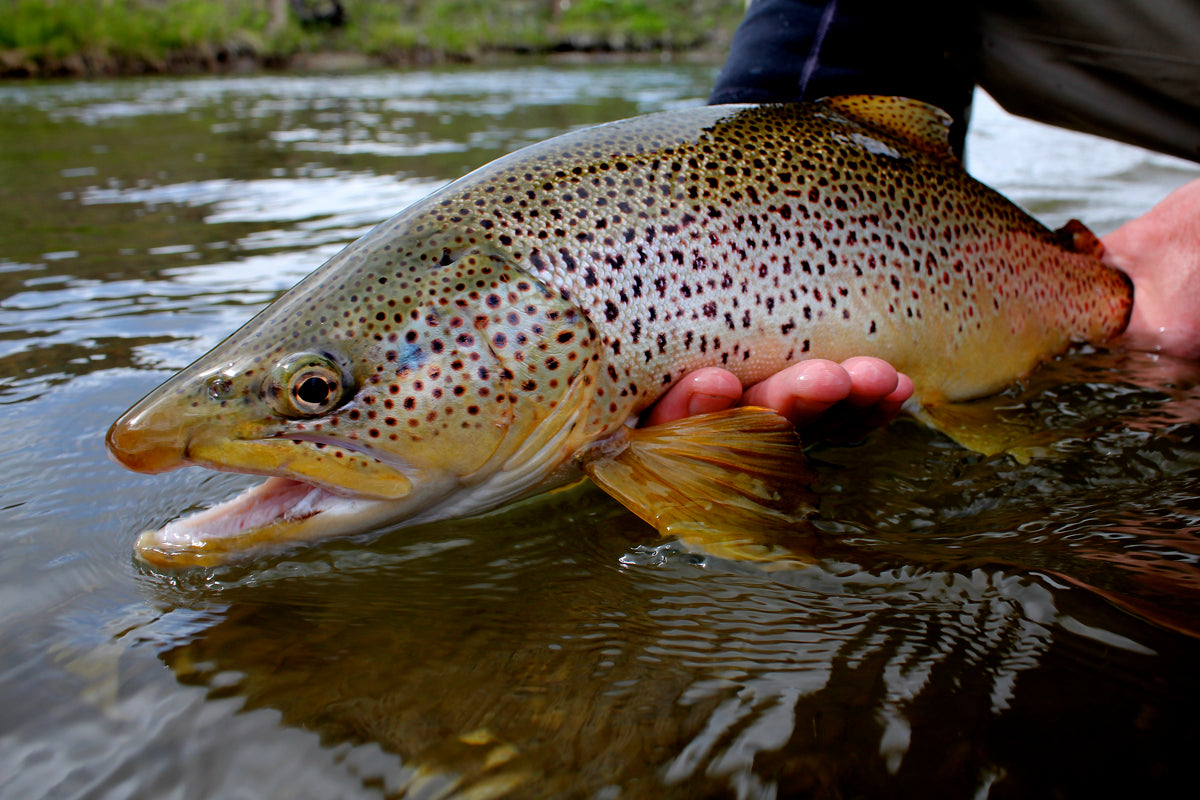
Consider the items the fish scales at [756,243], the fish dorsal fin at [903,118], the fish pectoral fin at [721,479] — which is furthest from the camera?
the fish dorsal fin at [903,118]

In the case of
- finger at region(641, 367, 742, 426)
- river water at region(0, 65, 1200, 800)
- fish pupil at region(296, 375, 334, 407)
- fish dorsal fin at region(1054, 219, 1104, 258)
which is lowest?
river water at region(0, 65, 1200, 800)

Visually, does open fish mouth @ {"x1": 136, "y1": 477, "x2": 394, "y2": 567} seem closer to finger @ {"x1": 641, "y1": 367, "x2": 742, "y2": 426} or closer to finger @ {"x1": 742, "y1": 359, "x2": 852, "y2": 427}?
finger @ {"x1": 641, "y1": 367, "x2": 742, "y2": 426}

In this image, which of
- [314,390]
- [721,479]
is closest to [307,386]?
[314,390]

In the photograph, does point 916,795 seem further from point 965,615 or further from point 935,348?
point 935,348

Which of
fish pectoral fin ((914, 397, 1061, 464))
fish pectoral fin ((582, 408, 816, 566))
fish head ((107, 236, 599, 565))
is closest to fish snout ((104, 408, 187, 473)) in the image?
fish head ((107, 236, 599, 565))

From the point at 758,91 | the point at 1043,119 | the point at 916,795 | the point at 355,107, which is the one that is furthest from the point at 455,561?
the point at 355,107

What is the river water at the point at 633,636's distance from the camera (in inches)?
50.6

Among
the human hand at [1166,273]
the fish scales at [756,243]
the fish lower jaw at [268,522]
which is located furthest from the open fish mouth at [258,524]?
the human hand at [1166,273]

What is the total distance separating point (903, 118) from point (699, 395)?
1.22 meters

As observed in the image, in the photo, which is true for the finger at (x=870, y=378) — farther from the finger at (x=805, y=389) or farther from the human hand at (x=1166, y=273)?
the human hand at (x=1166, y=273)

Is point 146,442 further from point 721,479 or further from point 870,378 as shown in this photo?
point 870,378

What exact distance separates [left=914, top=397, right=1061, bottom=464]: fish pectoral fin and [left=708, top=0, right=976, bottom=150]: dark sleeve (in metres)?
1.30

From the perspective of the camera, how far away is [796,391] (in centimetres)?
206

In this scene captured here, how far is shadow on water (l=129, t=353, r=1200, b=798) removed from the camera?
1271mm
